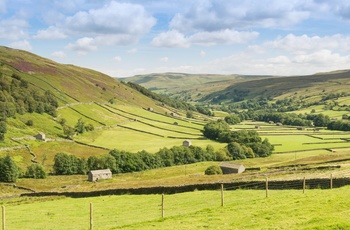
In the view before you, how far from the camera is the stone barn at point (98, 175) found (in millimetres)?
106856

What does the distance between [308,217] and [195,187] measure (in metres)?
25.5

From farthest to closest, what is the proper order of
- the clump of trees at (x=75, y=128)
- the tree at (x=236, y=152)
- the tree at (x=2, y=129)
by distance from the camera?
1. the clump of trees at (x=75, y=128)
2. the tree at (x=236, y=152)
3. the tree at (x=2, y=129)

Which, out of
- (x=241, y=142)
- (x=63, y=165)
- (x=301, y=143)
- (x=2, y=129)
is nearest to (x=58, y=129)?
(x=2, y=129)

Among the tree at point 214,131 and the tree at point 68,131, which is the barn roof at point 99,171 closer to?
the tree at point 68,131

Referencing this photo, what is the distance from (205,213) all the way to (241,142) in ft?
437

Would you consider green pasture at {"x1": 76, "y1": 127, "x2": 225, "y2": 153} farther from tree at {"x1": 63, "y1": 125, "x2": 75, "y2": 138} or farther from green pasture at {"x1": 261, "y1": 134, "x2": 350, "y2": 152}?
green pasture at {"x1": 261, "y1": 134, "x2": 350, "y2": 152}

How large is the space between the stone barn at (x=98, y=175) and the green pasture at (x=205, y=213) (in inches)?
2346

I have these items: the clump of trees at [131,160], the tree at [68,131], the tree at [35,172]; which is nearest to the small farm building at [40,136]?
the tree at [68,131]

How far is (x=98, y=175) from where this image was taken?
10769cm

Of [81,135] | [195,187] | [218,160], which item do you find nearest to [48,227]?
[195,187]

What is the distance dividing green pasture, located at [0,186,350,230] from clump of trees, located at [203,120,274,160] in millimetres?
97358

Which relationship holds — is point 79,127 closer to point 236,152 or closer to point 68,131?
point 68,131

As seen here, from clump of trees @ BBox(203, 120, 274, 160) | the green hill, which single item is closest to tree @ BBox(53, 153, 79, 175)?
the green hill

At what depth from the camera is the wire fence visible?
3225 cm
